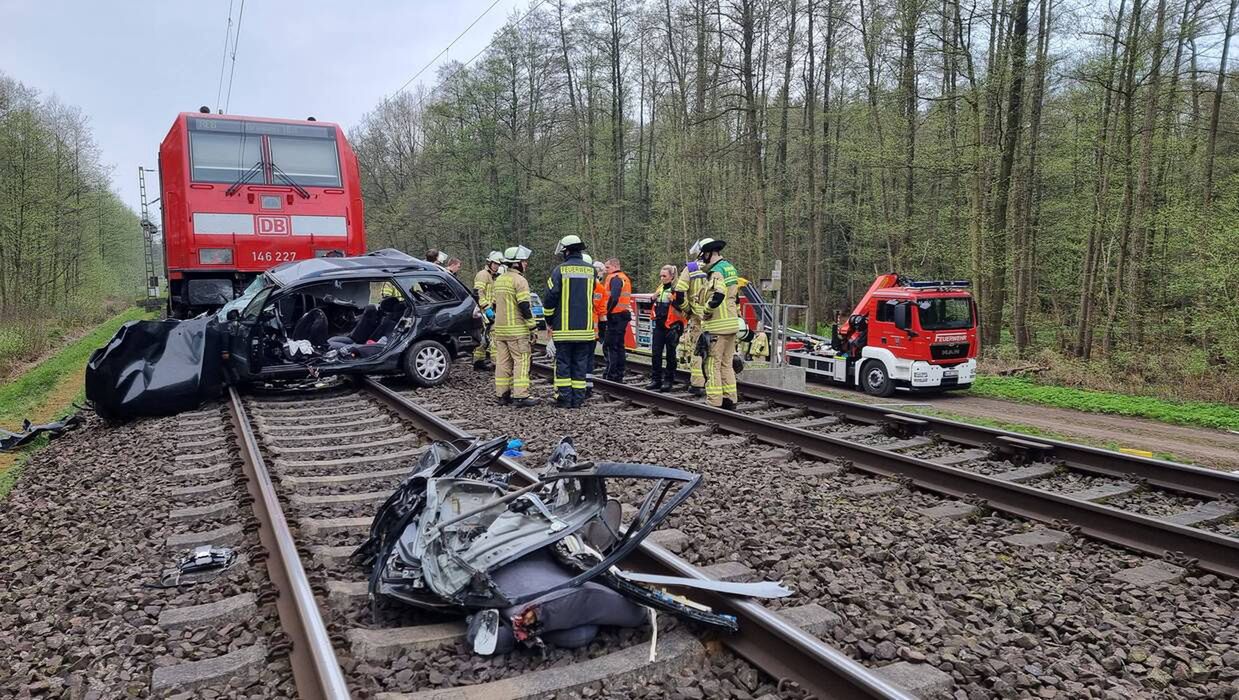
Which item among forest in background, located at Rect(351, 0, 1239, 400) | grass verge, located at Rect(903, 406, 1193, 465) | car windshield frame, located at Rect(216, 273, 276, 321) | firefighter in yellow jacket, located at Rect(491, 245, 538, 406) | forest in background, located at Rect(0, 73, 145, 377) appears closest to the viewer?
grass verge, located at Rect(903, 406, 1193, 465)

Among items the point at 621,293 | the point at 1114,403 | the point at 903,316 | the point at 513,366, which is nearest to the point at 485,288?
the point at 621,293

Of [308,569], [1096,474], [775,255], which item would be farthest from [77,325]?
[1096,474]

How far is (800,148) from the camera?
2823cm

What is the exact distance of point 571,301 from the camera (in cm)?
896

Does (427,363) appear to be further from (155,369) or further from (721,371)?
(721,371)

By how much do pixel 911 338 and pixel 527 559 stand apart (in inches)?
413

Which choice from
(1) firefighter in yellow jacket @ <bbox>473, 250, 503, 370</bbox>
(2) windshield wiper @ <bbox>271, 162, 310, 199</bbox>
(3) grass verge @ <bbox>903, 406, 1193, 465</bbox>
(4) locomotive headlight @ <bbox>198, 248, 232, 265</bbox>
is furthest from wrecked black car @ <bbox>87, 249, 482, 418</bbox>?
(3) grass verge @ <bbox>903, 406, 1193, 465</bbox>

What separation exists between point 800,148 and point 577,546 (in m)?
27.1

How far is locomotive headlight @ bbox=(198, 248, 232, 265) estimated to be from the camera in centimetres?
1145

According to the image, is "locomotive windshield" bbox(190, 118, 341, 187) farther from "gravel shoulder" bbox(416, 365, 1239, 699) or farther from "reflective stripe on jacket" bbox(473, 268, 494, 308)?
"gravel shoulder" bbox(416, 365, 1239, 699)

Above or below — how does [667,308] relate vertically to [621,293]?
below

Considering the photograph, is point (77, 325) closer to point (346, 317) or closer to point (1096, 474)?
point (346, 317)

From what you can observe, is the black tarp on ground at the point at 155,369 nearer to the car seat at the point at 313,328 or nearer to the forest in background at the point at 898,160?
the car seat at the point at 313,328

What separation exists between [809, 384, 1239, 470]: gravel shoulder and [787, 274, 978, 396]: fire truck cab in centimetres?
37
